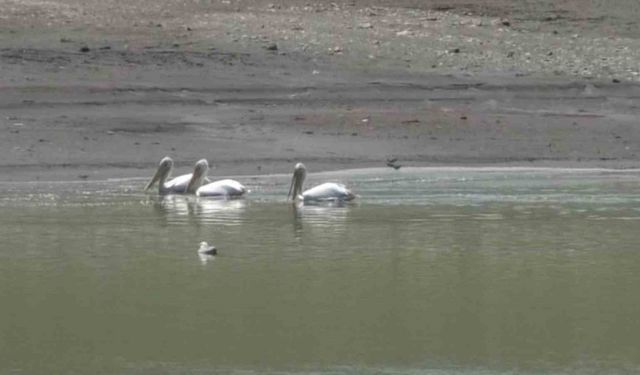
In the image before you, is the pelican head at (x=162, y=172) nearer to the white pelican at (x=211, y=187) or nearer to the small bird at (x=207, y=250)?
the white pelican at (x=211, y=187)

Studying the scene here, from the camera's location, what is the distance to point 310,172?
16375 mm

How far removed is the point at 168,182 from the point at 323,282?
17.3ft

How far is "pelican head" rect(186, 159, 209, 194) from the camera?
48.9 ft

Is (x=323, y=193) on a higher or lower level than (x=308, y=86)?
lower

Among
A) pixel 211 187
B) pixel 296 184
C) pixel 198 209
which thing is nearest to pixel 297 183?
pixel 296 184

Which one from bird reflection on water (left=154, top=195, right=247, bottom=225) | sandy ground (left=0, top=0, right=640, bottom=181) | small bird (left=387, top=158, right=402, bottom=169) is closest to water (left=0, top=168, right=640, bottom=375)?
bird reflection on water (left=154, top=195, right=247, bottom=225)

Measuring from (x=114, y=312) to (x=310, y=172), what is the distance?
7302 mm

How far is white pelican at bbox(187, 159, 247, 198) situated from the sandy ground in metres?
1.11

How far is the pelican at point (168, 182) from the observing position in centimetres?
1496

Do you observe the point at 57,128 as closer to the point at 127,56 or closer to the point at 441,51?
the point at 127,56

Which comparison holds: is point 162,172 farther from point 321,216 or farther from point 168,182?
point 321,216

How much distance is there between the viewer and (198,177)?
590 inches

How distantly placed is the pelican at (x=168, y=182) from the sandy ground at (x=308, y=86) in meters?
0.80

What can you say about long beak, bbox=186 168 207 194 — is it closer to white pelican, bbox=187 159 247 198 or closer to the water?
white pelican, bbox=187 159 247 198
